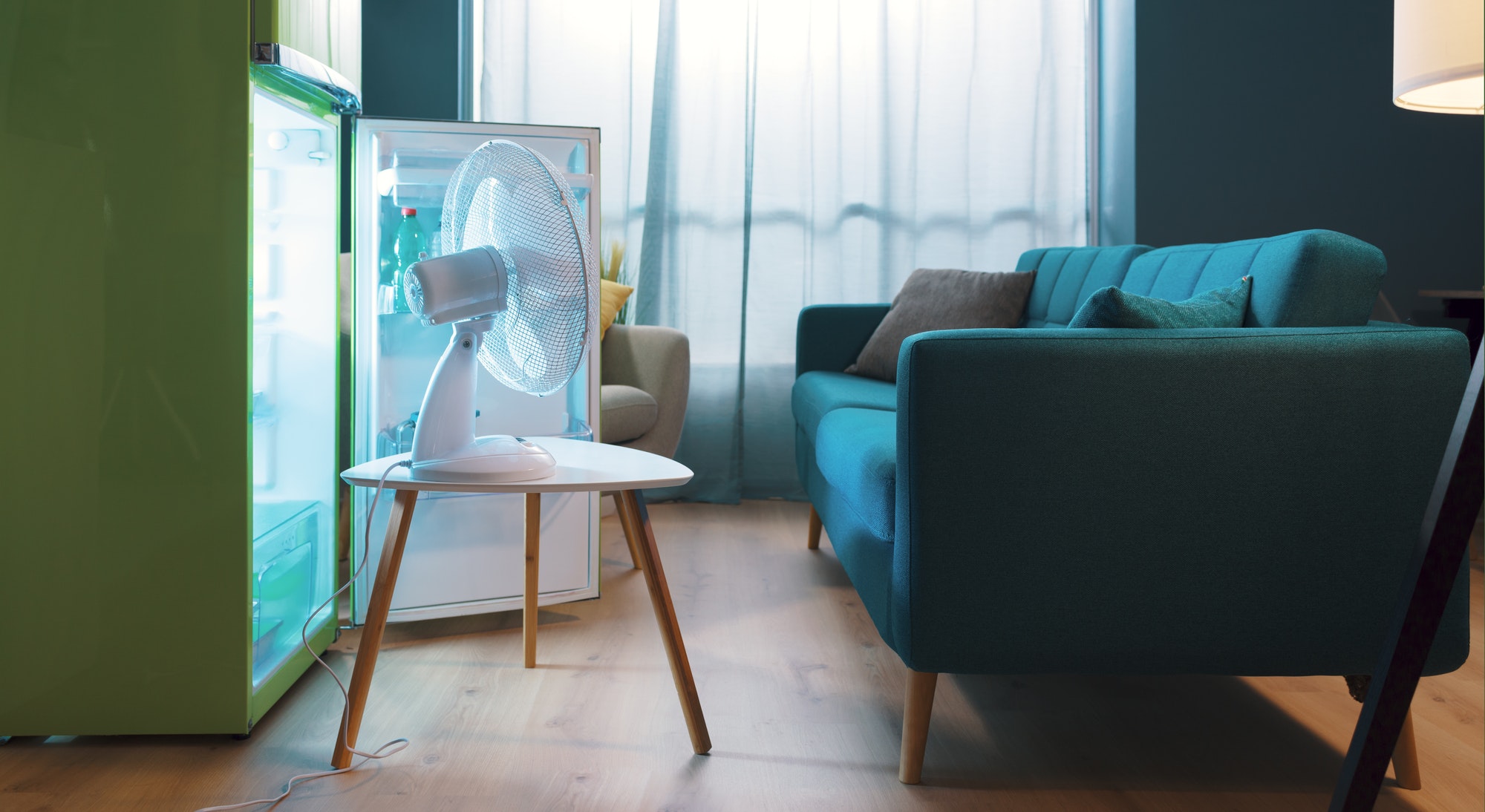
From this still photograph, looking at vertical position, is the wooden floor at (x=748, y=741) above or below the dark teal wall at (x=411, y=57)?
below

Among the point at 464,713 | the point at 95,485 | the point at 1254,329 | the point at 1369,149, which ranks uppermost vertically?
the point at 1369,149

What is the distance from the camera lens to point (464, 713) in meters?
1.61

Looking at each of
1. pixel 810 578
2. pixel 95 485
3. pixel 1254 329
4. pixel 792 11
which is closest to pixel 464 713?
pixel 95 485

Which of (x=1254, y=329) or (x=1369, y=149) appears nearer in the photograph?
(x=1254, y=329)

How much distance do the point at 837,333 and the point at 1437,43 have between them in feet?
6.66

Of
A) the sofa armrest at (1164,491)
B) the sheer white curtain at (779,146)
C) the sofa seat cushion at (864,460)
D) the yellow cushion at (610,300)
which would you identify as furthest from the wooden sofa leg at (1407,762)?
the sheer white curtain at (779,146)

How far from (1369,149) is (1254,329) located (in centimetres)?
273

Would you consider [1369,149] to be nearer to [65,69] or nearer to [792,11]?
[792,11]

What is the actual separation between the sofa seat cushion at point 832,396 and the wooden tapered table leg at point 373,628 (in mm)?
1061

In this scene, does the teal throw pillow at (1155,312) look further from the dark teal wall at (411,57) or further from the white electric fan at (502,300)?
the dark teal wall at (411,57)

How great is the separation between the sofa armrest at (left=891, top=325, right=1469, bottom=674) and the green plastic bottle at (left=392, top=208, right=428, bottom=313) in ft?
3.90

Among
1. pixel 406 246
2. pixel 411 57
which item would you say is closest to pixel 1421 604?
pixel 406 246

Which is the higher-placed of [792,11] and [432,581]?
[792,11]

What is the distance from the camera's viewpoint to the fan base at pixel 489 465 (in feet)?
4.37
